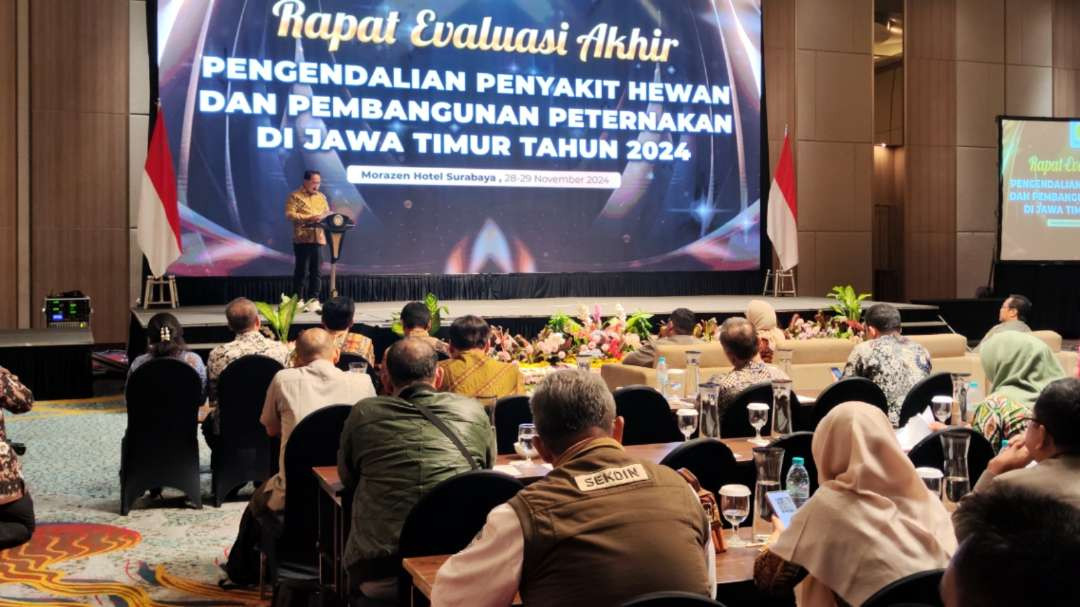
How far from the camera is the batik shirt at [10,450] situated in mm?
4562

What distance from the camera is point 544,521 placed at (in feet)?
6.32

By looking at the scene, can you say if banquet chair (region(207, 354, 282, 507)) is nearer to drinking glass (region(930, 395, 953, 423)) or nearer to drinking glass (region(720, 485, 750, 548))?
drinking glass (region(930, 395, 953, 423))

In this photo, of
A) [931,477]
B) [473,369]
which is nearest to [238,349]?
[473,369]

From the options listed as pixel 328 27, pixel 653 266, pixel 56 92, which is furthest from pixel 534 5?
pixel 56 92

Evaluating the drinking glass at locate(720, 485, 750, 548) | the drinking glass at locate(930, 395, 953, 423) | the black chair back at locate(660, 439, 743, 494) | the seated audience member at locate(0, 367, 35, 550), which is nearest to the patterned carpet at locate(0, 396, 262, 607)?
the seated audience member at locate(0, 367, 35, 550)

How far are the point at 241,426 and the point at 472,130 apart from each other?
25.0 feet

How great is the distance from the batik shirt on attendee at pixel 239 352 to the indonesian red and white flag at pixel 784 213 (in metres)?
9.19

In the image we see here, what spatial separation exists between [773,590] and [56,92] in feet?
36.9

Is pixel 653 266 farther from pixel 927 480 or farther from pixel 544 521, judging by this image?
pixel 544 521

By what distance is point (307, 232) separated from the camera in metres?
11.0

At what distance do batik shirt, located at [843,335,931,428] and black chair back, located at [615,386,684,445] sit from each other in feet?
3.95

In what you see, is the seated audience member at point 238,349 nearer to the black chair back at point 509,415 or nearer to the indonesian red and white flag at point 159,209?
the black chair back at point 509,415

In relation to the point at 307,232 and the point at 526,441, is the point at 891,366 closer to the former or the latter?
the point at 526,441

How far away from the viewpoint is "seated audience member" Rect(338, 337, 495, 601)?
3006 millimetres
